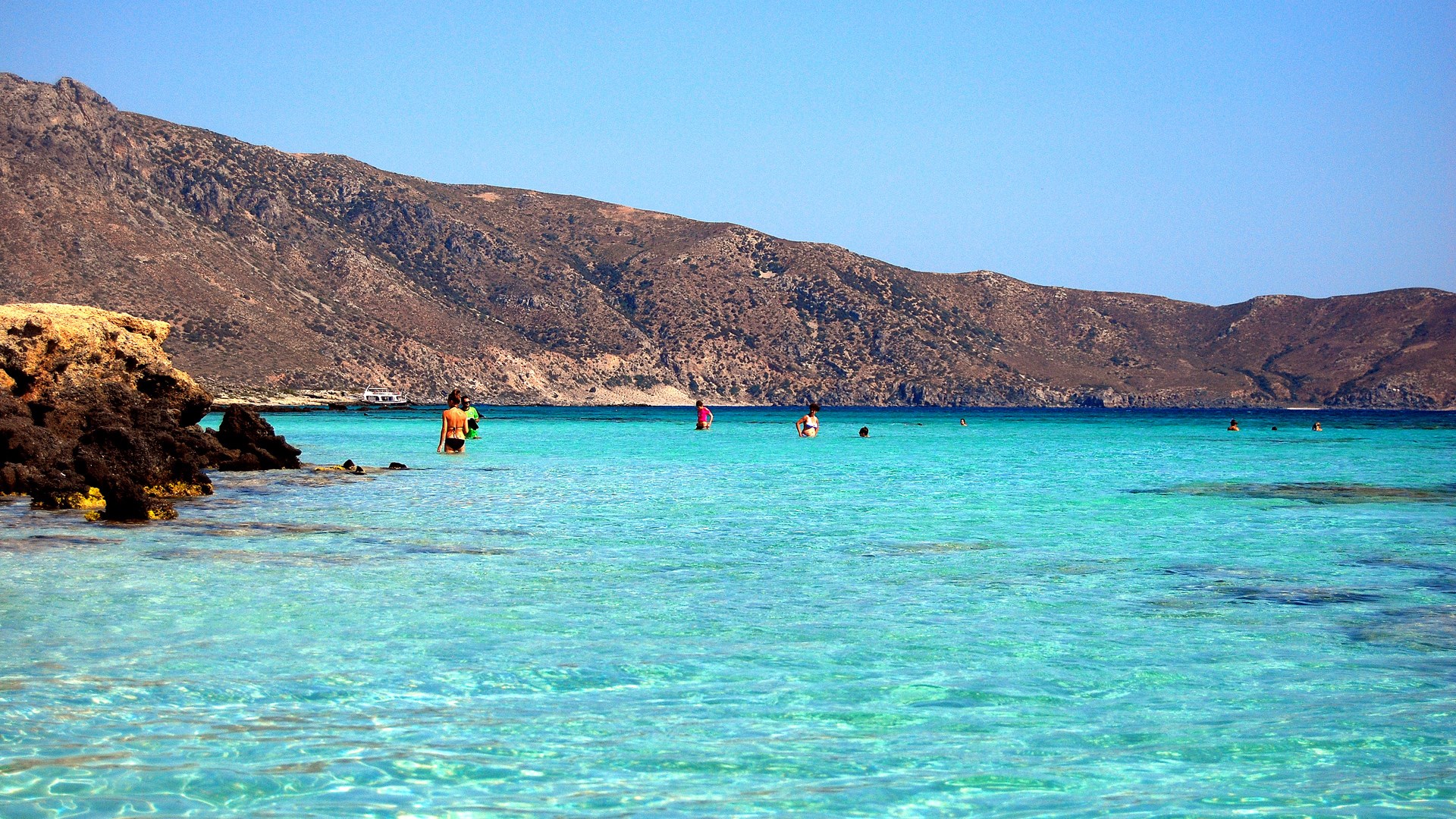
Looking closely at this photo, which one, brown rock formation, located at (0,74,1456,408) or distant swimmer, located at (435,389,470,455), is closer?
distant swimmer, located at (435,389,470,455)

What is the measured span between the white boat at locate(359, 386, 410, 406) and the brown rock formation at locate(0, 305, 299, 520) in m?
104

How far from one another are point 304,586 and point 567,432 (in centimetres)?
5754

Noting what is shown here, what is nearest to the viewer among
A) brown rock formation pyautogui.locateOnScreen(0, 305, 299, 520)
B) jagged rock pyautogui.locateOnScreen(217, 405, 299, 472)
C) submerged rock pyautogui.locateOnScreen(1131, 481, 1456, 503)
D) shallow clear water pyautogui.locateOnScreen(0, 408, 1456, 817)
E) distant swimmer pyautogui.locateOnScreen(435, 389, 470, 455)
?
shallow clear water pyautogui.locateOnScreen(0, 408, 1456, 817)

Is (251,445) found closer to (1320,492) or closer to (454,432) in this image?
(454,432)

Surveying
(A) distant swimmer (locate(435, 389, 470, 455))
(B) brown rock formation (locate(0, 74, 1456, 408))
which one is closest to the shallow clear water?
(A) distant swimmer (locate(435, 389, 470, 455))

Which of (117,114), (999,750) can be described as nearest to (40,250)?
(117,114)

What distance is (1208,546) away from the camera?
16.5m

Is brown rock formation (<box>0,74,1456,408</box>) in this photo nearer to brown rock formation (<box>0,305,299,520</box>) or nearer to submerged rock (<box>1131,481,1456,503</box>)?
brown rock formation (<box>0,305,299,520</box>)

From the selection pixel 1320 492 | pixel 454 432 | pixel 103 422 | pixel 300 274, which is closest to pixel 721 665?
pixel 103 422

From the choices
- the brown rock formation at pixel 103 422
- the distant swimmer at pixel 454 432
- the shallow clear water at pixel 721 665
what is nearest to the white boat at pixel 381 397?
the distant swimmer at pixel 454 432

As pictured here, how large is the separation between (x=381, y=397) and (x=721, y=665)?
135129mm

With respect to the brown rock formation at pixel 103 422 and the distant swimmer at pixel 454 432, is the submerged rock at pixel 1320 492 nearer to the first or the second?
the brown rock formation at pixel 103 422

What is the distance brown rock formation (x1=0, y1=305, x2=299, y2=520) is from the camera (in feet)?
65.9

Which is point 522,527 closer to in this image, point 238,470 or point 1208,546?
point 1208,546
